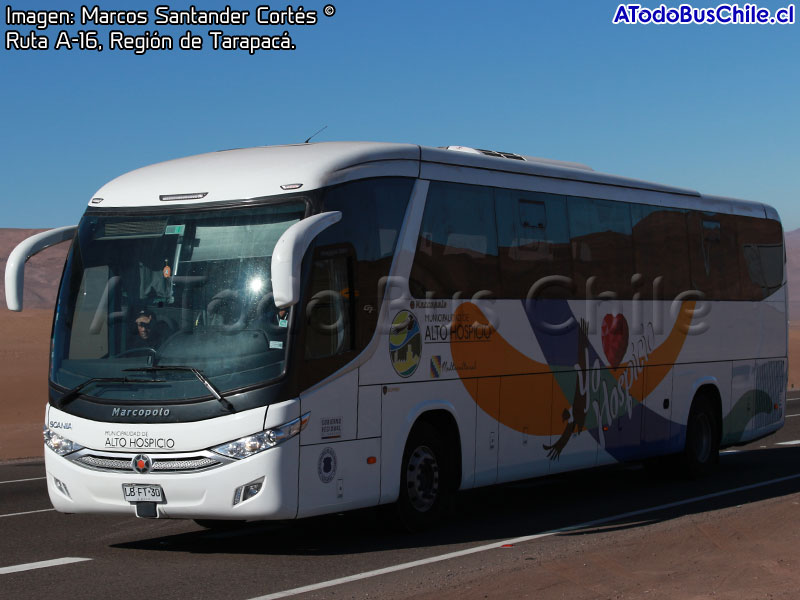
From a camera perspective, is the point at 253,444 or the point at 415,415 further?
the point at 415,415

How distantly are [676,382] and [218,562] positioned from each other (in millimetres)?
8030

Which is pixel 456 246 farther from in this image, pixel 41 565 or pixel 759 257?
pixel 759 257

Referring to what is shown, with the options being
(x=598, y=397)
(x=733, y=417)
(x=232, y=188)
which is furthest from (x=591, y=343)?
(x=232, y=188)

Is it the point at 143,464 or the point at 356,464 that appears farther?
the point at 356,464

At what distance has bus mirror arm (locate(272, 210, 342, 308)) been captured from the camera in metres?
9.25

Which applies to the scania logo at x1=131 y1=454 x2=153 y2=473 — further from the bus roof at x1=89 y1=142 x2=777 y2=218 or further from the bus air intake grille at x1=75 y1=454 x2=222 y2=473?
the bus roof at x1=89 y1=142 x2=777 y2=218

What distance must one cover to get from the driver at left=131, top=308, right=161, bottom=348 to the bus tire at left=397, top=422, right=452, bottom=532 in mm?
2664

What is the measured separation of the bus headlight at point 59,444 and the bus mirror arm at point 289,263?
2395 mm

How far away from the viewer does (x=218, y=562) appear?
10070 millimetres

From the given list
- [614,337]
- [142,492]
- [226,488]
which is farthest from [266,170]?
[614,337]

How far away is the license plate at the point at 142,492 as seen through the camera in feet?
32.6

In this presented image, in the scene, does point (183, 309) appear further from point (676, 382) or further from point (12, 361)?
point (12, 361)

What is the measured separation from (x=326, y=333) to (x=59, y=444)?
251 cm

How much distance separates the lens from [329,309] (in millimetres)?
10469
